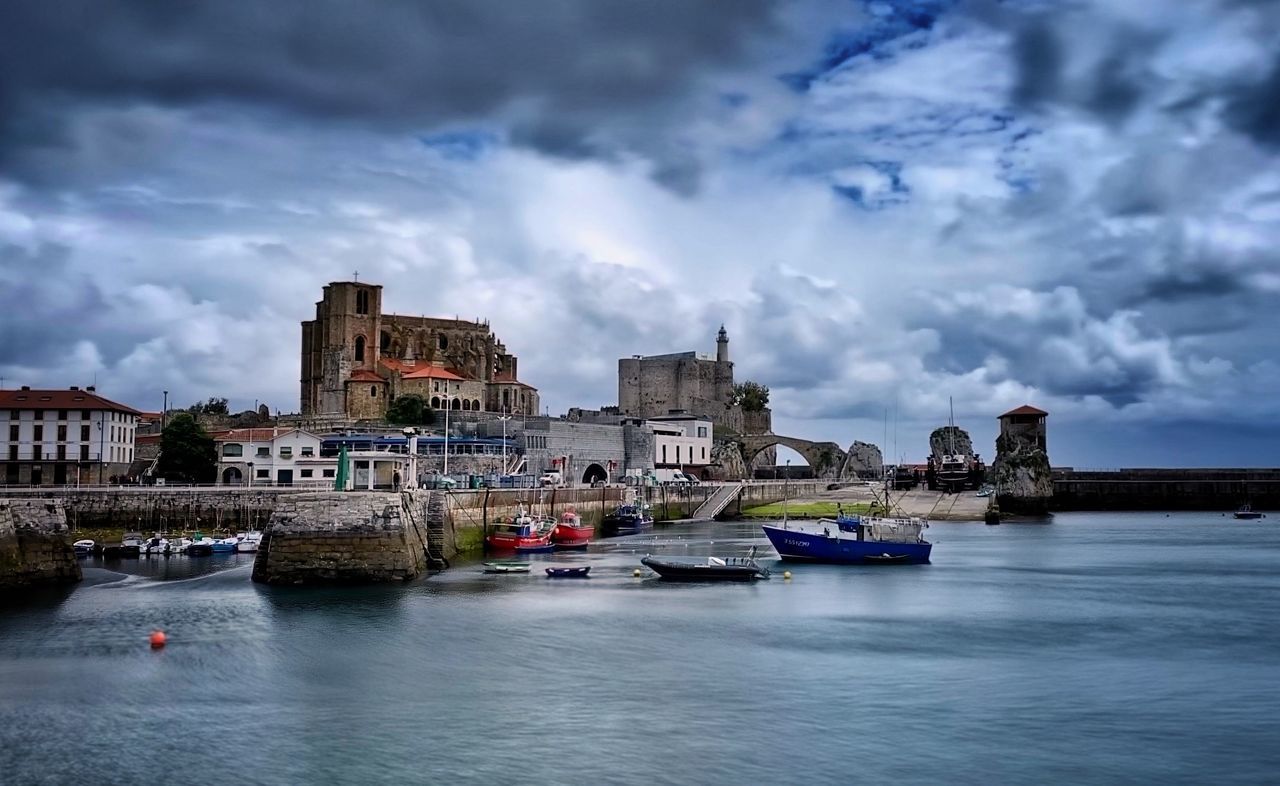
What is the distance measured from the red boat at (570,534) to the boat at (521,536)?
0.89 metres

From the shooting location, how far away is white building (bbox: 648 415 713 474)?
10644cm

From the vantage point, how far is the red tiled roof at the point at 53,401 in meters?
70.1

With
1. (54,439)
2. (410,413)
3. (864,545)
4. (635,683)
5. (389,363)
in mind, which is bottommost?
(635,683)

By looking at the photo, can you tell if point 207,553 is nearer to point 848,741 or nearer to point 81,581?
point 81,581

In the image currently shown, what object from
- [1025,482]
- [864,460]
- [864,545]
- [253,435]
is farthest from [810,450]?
[864,545]

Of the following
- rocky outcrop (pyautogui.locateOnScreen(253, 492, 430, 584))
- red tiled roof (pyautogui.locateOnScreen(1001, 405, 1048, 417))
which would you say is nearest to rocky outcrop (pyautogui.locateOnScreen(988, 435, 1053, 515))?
red tiled roof (pyautogui.locateOnScreen(1001, 405, 1048, 417))

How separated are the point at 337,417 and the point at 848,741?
82.3 m

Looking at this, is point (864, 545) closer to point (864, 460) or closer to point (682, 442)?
point (682, 442)

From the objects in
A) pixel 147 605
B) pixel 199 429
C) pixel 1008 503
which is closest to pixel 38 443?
pixel 199 429

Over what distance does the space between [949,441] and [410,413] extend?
1977 inches

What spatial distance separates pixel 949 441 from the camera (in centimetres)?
11350

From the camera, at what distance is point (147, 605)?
37.2 meters

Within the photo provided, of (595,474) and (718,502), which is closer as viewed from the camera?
(718,502)

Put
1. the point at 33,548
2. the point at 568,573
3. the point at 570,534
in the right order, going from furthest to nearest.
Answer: the point at 570,534, the point at 568,573, the point at 33,548
